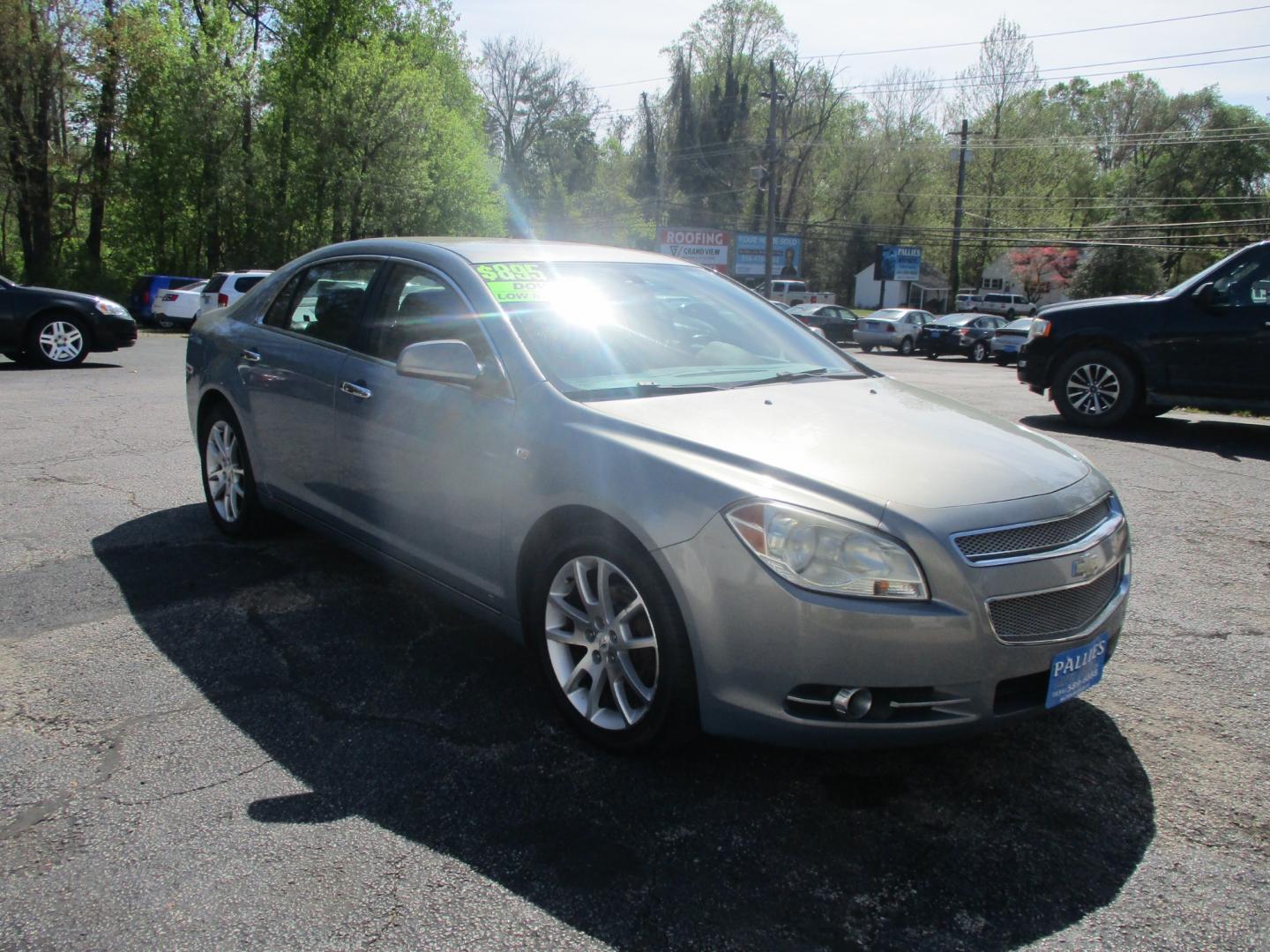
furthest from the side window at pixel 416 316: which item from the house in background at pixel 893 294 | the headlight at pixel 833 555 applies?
the house in background at pixel 893 294

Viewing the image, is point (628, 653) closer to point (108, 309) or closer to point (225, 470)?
point (225, 470)

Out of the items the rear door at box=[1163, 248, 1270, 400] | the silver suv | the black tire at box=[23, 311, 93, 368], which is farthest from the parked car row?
the silver suv

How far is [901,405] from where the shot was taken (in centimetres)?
357

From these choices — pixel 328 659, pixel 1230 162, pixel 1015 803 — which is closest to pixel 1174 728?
pixel 1015 803

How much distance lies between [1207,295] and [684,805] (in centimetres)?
848

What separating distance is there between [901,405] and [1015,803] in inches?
56.3

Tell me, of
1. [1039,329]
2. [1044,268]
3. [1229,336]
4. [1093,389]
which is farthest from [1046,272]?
[1229,336]

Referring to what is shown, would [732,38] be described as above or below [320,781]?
above

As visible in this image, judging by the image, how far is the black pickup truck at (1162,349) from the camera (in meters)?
8.80

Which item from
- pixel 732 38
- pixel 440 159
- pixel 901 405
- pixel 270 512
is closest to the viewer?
pixel 901 405

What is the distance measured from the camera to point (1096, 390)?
9.80 m

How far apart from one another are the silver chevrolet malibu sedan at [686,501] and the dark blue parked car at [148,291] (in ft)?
86.5

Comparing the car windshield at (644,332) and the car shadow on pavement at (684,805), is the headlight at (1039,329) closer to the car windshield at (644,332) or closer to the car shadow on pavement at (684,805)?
the car windshield at (644,332)

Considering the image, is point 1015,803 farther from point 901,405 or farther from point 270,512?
point 270,512
